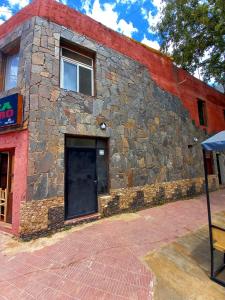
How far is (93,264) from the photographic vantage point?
3.69m

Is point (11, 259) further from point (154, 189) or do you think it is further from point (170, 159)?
point (170, 159)

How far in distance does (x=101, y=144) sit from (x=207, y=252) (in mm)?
4342

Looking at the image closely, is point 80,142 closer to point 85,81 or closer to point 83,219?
point 85,81

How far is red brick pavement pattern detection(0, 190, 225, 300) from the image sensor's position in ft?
9.68

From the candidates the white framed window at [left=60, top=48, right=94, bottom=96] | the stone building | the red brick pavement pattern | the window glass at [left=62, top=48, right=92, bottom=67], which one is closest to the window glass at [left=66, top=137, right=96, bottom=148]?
the stone building

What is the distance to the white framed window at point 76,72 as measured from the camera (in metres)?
6.27

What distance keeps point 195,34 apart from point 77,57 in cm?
850

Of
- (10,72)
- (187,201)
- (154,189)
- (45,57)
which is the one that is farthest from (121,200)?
(10,72)

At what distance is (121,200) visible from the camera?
6973mm

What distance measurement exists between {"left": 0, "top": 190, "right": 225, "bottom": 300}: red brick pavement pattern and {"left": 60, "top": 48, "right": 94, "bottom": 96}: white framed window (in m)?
4.42

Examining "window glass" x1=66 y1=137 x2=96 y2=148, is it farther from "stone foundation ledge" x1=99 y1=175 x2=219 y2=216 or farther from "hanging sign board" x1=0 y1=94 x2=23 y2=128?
"stone foundation ledge" x1=99 y1=175 x2=219 y2=216

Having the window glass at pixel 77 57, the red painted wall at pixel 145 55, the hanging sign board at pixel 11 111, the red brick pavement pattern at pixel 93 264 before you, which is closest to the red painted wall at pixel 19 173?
the hanging sign board at pixel 11 111

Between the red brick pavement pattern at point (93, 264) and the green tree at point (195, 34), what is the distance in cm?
982

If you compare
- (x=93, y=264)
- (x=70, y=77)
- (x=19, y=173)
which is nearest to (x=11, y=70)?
(x=70, y=77)
